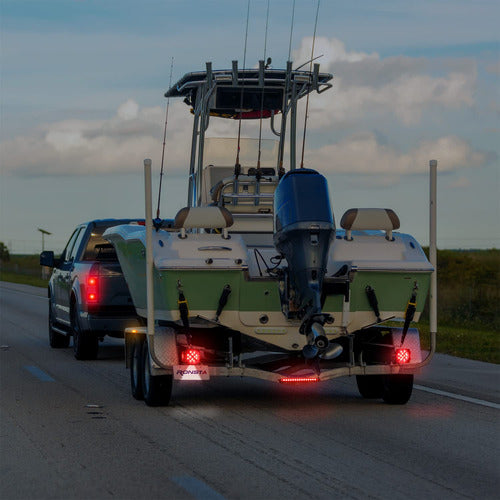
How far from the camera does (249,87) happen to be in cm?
1504

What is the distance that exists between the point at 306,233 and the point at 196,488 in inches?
136

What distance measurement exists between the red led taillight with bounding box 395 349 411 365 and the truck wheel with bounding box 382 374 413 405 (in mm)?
374

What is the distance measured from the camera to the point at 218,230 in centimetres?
1295

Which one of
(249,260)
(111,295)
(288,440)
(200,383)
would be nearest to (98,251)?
(111,295)

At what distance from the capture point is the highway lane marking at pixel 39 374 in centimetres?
1470

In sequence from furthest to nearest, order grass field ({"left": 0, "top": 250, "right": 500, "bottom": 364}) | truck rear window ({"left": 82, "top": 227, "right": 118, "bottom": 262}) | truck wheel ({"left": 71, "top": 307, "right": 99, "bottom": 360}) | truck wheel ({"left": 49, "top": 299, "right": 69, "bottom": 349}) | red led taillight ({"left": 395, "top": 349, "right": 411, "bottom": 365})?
grass field ({"left": 0, "top": 250, "right": 500, "bottom": 364}) → truck wheel ({"left": 49, "top": 299, "right": 69, "bottom": 349}) → truck rear window ({"left": 82, "top": 227, "right": 118, "bottom": 262}) → truck wheel ({"left": 71, "top": 307, "right": 99, "bottom": 360}) → red led taillight ({"left": 395, "top": 349, "right": 411, "bottom": 365})

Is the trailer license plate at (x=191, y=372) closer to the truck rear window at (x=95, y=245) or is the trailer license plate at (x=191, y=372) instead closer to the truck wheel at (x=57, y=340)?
the truck rear window at (x=95, y=245)

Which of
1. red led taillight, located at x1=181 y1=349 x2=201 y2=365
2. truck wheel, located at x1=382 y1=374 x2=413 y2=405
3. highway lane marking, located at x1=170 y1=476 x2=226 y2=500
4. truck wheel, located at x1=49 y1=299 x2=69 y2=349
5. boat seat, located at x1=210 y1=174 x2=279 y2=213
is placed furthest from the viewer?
truck wheel, located at x1=49 y1=299 x2=69 y2=349

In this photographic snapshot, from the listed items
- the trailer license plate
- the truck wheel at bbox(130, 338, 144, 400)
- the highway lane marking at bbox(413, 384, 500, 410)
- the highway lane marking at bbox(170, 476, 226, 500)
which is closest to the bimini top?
the truck wheel at bbox(130, 338, 144, 400)

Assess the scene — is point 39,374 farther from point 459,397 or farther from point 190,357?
point 459,397

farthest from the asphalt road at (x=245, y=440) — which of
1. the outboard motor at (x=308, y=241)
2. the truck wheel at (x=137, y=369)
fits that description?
the outboard motor at (x=308, y=241)

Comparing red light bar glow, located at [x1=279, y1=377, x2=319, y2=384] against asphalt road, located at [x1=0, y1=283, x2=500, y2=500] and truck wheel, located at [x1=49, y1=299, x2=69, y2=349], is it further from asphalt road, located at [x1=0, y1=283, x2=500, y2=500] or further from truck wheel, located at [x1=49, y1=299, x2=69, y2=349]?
truck wheel, located at [x1=49, y1=299, x2=69, y2=349]

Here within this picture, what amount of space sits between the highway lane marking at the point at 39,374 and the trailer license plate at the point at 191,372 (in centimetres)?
367

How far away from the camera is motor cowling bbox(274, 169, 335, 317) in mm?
10703
